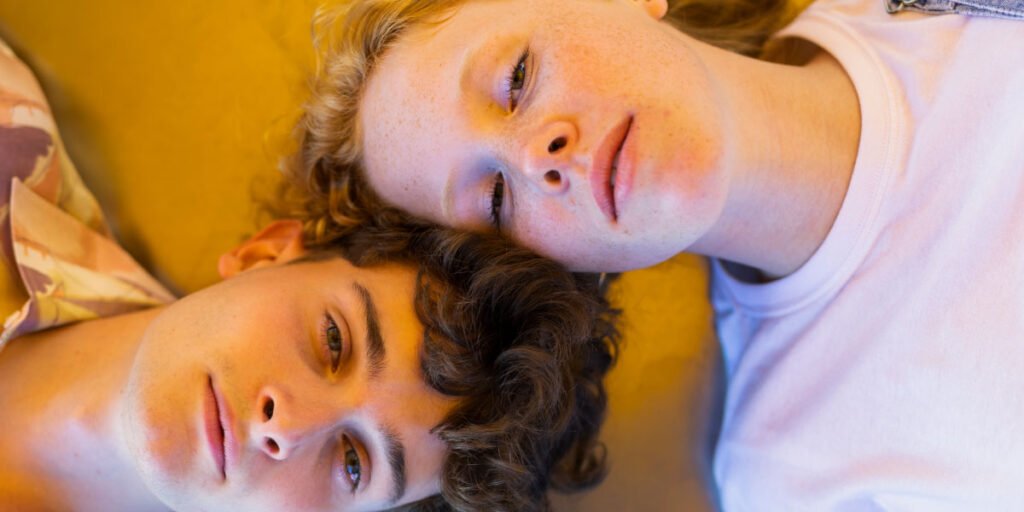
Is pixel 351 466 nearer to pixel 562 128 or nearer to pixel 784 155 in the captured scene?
pixel 562 128

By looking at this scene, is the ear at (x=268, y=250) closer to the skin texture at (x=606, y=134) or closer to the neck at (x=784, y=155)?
the skin texture at (x=606, y=134)

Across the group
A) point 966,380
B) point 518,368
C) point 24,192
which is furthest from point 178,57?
point 966,380

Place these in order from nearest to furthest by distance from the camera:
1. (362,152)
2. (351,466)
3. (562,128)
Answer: (562,128) < (351,466) < (362,152)

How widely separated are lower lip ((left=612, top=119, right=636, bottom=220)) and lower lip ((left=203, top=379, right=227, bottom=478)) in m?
0.61

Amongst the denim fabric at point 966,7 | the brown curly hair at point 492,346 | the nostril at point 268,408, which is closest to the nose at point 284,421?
the nostril at point 268,408

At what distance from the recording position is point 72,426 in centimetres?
122

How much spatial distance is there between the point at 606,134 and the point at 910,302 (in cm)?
54

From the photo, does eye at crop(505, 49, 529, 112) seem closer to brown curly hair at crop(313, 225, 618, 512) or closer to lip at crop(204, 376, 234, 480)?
brown curly hair at crop(313, 225, 618, 512)

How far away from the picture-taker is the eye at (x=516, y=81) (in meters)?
1.06

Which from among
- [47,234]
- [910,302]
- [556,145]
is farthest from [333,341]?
[910,302]

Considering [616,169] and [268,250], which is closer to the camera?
[616,169]

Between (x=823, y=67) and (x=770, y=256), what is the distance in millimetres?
328

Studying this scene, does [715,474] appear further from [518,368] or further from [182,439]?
[182,439]

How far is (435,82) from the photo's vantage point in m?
1.09
